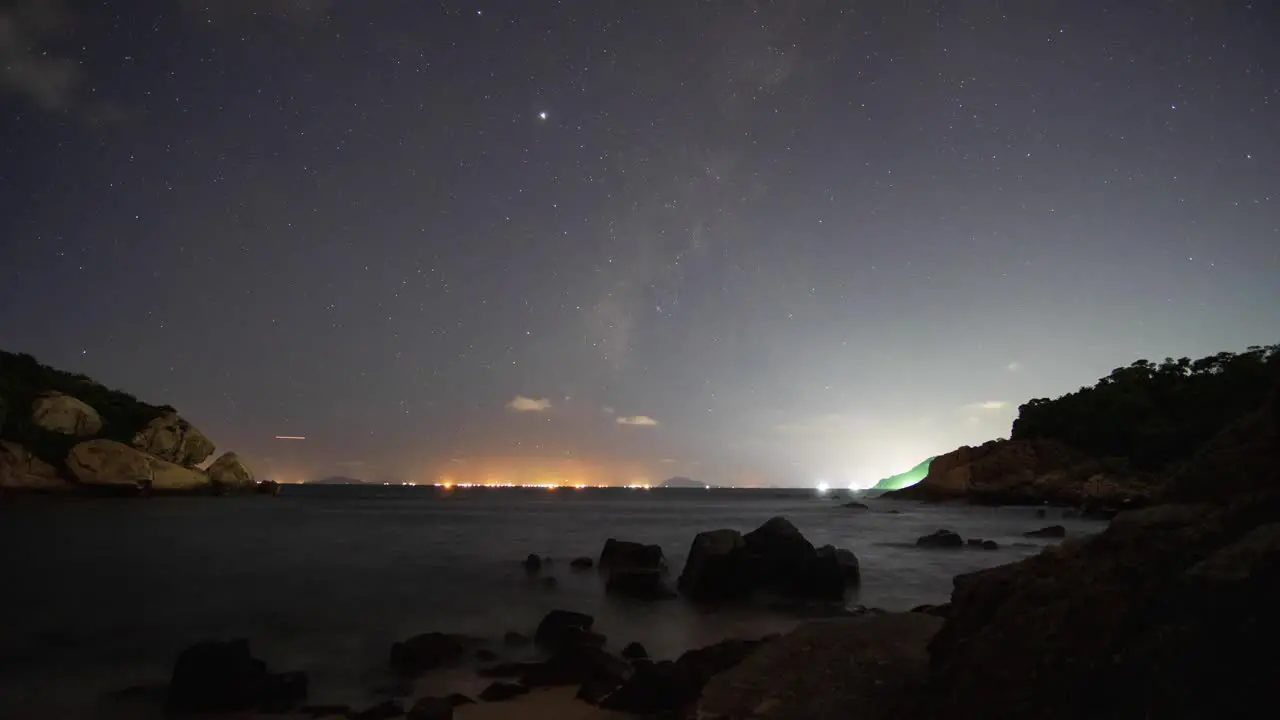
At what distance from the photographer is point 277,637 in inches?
595

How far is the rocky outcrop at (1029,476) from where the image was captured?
6975 cm

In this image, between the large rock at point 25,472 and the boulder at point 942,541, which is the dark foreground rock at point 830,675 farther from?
the large rock at point 25,472

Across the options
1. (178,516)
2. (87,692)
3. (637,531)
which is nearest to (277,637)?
(87,692)

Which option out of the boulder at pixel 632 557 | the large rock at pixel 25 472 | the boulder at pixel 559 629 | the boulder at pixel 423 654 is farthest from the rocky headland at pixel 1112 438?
the large rock at pixel 25 472

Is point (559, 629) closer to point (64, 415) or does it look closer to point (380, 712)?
point (380, 712)

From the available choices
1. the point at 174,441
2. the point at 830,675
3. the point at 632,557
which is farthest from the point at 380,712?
the point at 174,441

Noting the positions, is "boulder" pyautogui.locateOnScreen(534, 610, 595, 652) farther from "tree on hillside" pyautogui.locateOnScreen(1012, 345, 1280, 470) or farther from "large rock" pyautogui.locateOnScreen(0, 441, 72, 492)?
"large rock" pyautogui.locateOnScreen(0, 441, 72, 492)

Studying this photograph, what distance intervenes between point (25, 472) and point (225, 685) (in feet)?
308

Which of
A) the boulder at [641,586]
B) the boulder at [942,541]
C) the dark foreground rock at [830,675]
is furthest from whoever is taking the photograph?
the boulder at [942,541]

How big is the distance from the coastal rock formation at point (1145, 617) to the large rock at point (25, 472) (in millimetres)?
102921

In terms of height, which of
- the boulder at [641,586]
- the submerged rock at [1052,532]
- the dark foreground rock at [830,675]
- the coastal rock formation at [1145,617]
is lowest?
the submerged rock at [1052,532]

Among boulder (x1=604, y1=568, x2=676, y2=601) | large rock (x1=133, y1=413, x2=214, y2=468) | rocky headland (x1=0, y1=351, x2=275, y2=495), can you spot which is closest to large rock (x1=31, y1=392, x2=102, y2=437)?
rocky headland (x1=0, y1=351, x2=275, y2=495)

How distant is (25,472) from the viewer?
7419cm

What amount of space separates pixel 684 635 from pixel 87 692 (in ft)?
37.1
